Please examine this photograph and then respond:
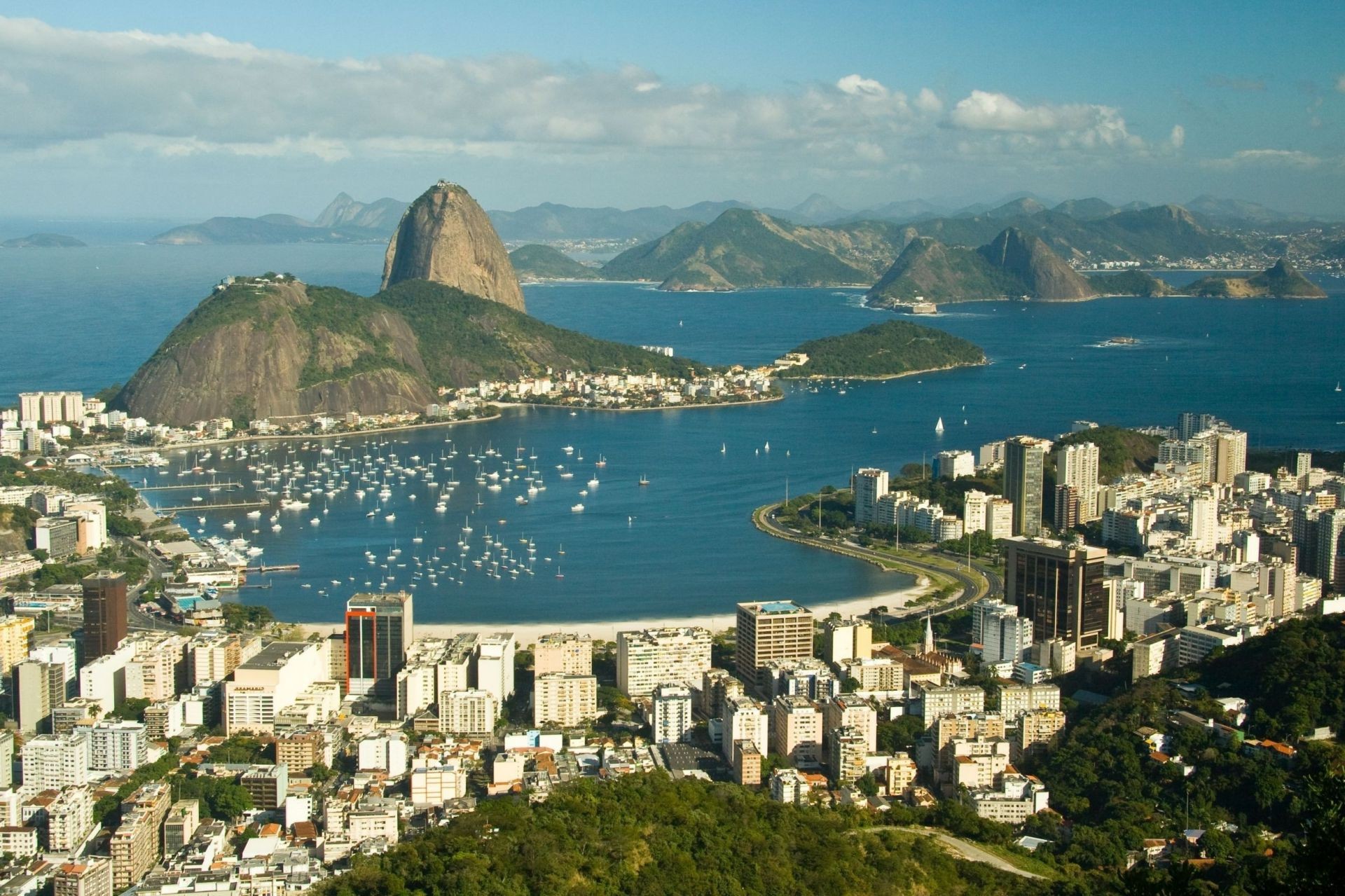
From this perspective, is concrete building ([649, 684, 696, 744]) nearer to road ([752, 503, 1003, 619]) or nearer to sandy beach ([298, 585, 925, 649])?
sandy beach ([298, 585, 925, 649])

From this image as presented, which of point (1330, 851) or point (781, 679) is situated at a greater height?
point (1330, 851)

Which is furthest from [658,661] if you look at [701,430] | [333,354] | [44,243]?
[44,243]

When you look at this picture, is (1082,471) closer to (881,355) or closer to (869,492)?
(869,492)

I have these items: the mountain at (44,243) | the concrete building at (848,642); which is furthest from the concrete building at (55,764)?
the mountain at (44,243)

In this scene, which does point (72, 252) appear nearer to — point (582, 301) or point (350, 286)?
point (350, 286)

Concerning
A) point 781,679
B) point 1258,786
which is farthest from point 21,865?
point 1258,786

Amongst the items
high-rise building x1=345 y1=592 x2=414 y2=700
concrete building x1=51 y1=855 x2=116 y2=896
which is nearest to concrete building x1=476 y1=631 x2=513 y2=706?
high-rise building x1=345 y1=592 x2=414 y2=700

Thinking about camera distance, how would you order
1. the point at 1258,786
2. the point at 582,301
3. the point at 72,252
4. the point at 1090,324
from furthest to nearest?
the point at 72,252 → the point at 582,301 → the point at 1090,324 → the point at 1258,786
